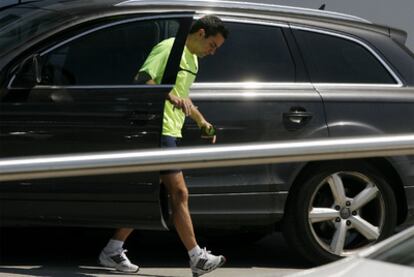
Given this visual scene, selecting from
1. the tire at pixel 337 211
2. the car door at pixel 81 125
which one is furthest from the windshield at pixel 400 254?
the tire at pixel 337 211

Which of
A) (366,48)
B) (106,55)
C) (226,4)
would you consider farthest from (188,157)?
(366,48)

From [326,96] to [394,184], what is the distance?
76cm

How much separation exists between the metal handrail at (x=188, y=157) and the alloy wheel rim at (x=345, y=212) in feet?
9.20

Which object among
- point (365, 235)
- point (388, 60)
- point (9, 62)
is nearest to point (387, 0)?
point (388, 60)

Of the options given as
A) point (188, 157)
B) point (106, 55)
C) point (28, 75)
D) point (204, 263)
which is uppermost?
point (106, 55)

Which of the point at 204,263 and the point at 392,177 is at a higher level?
the point at 392,177

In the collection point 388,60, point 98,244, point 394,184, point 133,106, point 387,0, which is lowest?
point 98,244

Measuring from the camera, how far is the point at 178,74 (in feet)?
17.2

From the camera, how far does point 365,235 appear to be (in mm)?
5570

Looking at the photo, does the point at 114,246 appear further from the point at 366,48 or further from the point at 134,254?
the point at 366,48

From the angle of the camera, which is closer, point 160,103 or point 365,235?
point 160,103

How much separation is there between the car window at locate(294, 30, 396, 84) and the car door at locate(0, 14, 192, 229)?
95cm

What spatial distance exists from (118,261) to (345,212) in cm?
149

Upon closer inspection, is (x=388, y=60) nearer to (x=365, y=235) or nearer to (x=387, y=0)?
(x=365, y=235)
